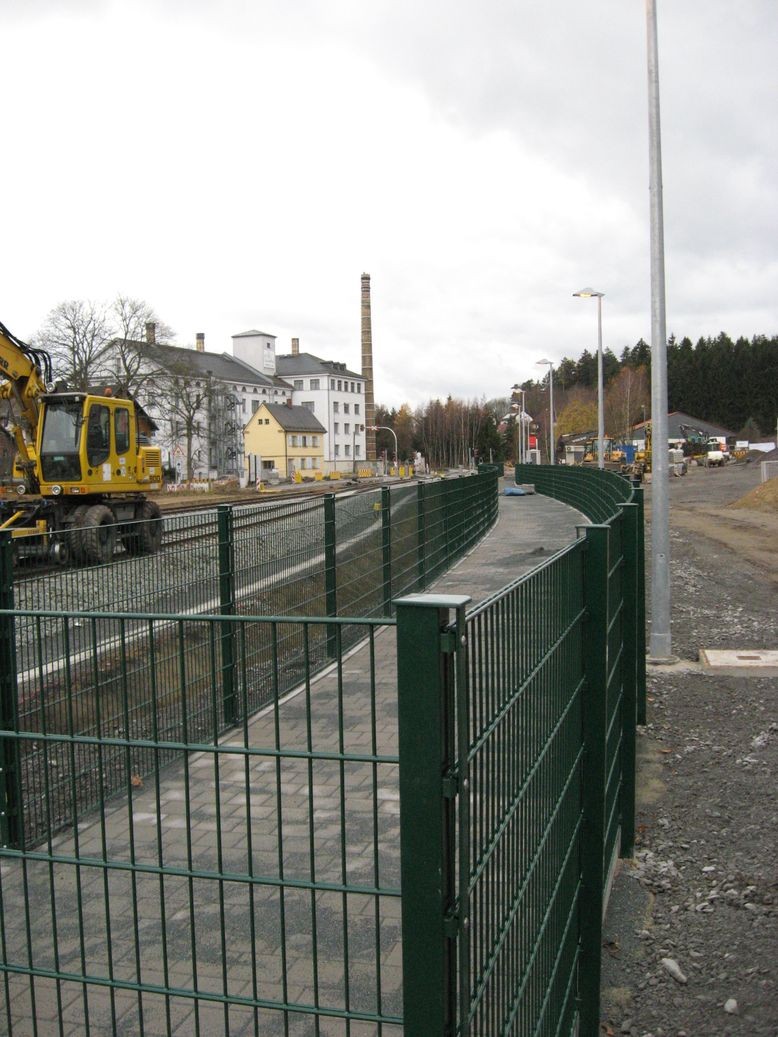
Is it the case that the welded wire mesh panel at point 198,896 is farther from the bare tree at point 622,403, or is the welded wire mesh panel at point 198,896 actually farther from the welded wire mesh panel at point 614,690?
the bare tree at point 622,403

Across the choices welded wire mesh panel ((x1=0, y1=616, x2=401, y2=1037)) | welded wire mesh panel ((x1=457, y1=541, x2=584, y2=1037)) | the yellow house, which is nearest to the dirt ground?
welded wire mesh panel ((x1=457, y1=541, x2=584, y2=1037))

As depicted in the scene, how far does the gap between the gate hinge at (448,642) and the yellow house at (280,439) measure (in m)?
97.6

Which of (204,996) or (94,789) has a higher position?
(204,996)

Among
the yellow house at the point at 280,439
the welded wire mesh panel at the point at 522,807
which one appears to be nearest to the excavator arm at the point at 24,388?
the welded wire mesh panel at the point at 522,807

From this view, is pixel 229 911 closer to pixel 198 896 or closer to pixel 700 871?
pixel 198 896

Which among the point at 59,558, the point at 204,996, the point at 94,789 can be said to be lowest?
the point at 94,789

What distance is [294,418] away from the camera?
106062 mm

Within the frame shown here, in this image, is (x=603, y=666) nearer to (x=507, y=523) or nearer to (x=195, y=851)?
(x=195, y=851)

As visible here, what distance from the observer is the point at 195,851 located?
5.09 meters

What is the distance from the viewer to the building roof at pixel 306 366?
388 feet

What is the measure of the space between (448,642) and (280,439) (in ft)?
334

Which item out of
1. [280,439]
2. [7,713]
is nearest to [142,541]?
[7,713]

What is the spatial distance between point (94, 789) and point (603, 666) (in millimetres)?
2933

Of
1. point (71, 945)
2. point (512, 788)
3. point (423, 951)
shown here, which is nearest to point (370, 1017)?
point (423, 951)
